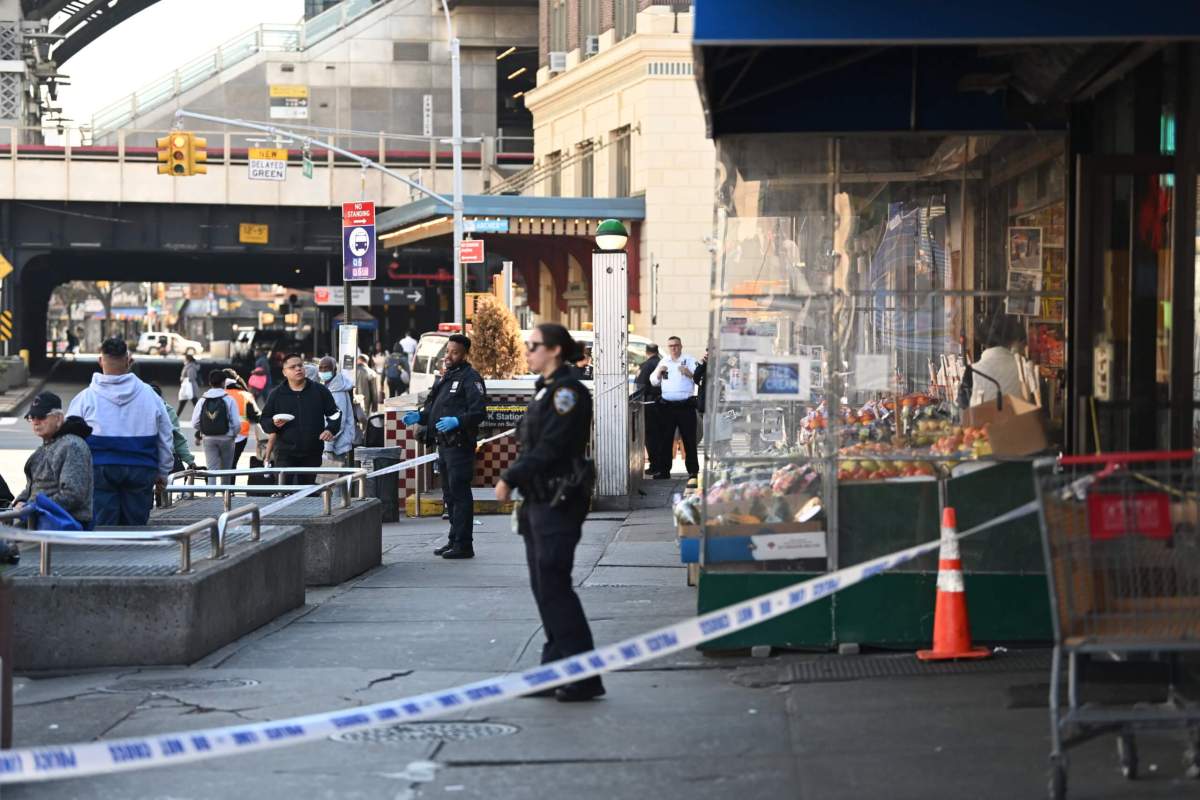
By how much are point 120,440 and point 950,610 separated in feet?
19.6

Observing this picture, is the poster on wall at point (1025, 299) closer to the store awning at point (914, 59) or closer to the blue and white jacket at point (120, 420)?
the store awning at point (914, 59)

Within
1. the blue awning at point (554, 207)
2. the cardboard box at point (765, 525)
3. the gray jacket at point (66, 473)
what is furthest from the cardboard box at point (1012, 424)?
the blue awning at point (554, 207)

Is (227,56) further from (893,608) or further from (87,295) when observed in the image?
(87,295)

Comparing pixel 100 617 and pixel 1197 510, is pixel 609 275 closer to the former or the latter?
pixel 100 617

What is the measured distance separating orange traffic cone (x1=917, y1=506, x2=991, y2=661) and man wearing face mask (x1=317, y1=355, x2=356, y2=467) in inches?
334

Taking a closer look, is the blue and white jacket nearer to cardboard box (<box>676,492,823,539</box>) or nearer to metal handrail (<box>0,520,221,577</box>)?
metal handrail (<box>0,520,221,577</box>)

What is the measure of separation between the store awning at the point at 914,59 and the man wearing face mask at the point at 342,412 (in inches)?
301

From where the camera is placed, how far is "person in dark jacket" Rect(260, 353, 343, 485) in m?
16.3

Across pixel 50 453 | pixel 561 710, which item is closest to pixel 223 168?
pixel 50 453

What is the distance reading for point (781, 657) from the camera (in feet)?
32.1

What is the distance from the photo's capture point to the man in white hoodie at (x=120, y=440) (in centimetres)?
1245

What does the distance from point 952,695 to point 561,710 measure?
1.83 metres

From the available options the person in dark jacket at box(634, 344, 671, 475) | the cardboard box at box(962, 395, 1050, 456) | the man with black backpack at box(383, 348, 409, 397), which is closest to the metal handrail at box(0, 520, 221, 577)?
the cardboard box at box(962, 395, 1050, 456)

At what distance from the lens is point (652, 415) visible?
2342 cm
